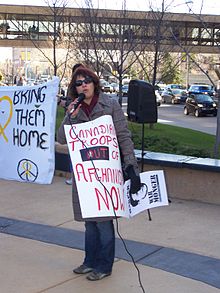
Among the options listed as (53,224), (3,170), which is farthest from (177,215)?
(3,170)

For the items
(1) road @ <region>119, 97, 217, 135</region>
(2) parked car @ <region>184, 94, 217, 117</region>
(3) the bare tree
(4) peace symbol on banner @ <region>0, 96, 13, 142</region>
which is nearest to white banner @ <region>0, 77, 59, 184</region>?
(4) peace symbol on banner @ <region>0, 96, 13, 142</region>

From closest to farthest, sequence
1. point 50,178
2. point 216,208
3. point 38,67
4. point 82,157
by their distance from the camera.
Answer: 1. point 82,157
2. point 216,208
3. point 50,178
4. point 38,67

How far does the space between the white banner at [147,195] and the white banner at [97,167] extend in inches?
6.6

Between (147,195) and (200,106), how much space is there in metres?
28.5

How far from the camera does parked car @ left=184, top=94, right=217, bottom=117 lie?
1300 inches

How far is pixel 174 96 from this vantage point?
1925 inches

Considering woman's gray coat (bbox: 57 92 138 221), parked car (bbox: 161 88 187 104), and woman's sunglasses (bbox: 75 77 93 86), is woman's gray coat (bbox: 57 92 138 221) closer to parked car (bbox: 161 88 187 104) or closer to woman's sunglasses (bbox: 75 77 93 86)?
woman's sunglasses (bbox: 75 77 93 86)

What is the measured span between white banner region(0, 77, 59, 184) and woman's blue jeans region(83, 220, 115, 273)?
4.26 meters

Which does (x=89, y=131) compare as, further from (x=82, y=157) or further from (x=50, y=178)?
(x=50, y=178)

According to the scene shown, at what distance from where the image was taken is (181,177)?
7922 mm

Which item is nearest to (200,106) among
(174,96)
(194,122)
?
(194,122)

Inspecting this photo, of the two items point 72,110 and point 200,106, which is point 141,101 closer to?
point 72,110

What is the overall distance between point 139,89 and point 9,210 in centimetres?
252

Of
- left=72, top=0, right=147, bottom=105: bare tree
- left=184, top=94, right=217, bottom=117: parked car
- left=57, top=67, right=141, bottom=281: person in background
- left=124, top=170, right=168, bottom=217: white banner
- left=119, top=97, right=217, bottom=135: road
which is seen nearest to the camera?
left=57, top=67, right=141, bottom=281: person in background
